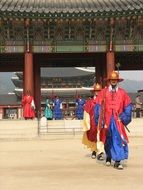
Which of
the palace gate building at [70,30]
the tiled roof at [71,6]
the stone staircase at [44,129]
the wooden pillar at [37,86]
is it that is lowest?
the stone staircase at [44,129]

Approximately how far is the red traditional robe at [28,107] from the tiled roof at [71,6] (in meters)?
3.57

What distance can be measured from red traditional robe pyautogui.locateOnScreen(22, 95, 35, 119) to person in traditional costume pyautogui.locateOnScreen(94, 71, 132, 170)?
11.5 meters

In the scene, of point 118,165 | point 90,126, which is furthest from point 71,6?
point 118,165

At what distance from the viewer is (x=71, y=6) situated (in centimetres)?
2194

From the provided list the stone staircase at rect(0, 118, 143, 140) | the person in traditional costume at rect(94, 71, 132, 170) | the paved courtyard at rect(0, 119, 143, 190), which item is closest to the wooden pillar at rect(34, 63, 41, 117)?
the stone staircase at rect(0, 118, 143, 140)

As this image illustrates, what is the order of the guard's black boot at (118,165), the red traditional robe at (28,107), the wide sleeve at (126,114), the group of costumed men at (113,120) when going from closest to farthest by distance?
the guard's black boot at (118,165) < the group of costumed men at (113,120) < the wide sleeve at (126,114) < the red traditional robe at (28,107)

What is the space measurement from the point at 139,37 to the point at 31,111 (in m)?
5.71

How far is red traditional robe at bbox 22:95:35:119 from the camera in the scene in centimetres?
2056

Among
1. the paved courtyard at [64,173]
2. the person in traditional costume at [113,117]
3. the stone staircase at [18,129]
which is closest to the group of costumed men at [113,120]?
the person in traditional costume at [113,117]

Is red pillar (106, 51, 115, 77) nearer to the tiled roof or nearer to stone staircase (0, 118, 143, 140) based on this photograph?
the tiled roof

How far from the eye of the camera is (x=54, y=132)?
18.3 m

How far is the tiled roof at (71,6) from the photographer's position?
20.0 m

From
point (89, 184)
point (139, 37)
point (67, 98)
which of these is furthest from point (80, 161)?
point (67, 98)

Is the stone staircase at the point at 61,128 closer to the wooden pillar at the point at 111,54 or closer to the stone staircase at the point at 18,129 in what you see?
the stone staircase at the point at 18,129
